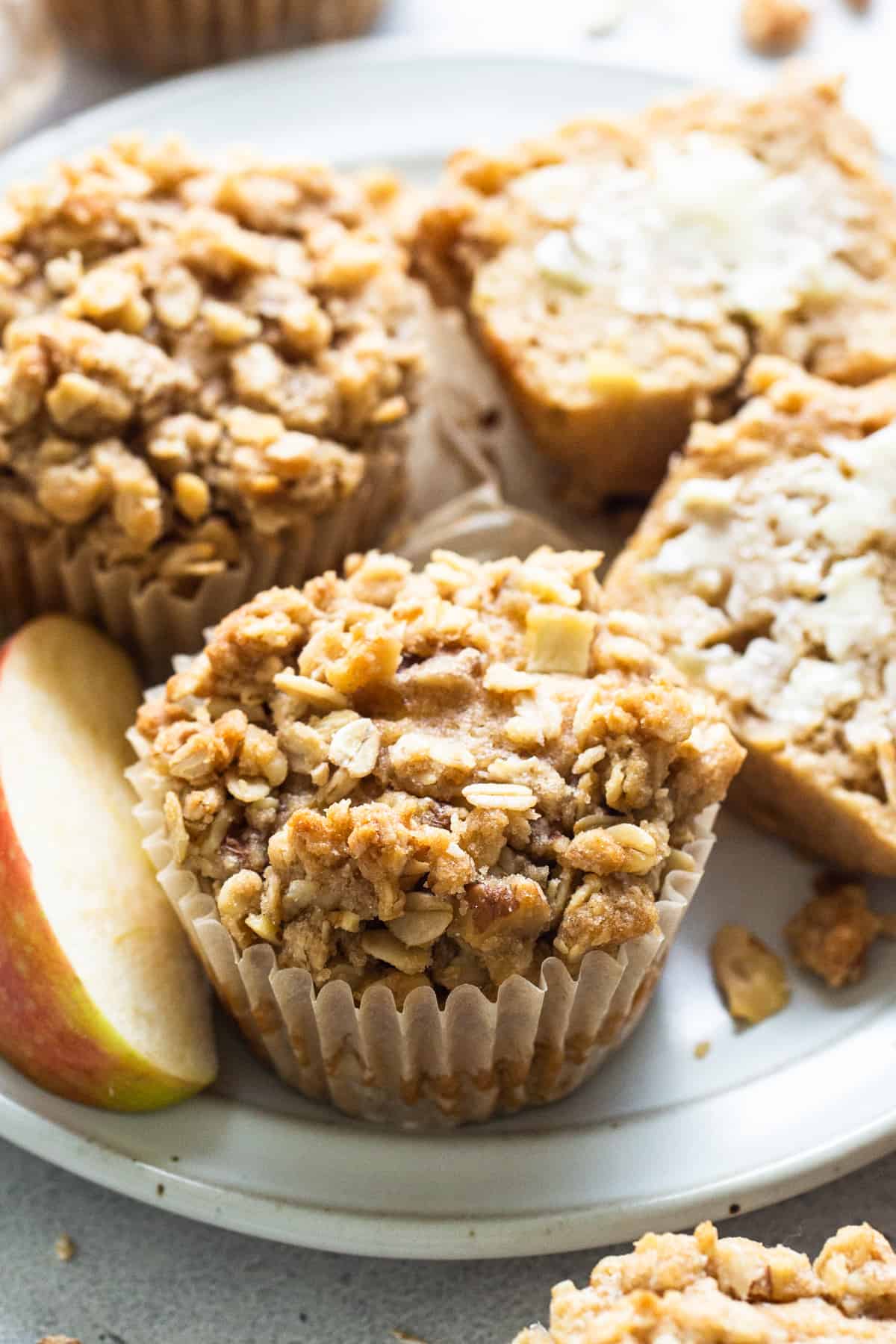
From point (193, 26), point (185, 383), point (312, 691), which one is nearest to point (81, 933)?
point (312, 691)

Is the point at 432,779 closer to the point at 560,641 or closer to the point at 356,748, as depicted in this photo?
the point at 356,748

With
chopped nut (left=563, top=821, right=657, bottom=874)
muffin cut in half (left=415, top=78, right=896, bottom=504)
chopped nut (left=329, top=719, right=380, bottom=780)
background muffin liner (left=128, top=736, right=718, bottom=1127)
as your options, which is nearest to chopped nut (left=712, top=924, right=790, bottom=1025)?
background muffin liner (left=128, top=736, right=718, bottom=1127)

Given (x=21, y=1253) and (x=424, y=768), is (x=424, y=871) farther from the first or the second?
(x=21, y=1253)

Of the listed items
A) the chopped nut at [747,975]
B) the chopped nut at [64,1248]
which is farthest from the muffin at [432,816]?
the chopped nut at [64,1248]

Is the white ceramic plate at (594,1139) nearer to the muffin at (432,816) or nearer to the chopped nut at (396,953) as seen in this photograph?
the muffin at (432,816)

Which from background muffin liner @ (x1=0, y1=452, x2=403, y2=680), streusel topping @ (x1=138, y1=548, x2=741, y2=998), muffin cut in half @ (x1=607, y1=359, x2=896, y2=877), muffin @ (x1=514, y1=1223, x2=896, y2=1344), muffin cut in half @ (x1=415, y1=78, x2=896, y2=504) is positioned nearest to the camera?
muffin @ (x1=514, y1=1223, x2=896, y2=1344)

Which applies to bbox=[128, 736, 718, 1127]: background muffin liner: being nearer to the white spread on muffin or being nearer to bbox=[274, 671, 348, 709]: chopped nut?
bbox=[274, 671, 348, 709]: chopped nut

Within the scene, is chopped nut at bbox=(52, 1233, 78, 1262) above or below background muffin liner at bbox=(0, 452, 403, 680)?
below
